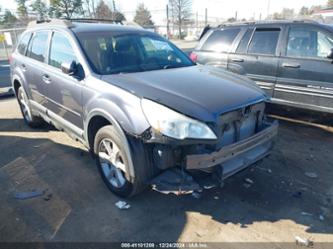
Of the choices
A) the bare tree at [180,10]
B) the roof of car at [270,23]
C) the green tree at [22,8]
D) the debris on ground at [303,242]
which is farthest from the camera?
the bare tree at [180,10]

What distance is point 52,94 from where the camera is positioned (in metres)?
4.26

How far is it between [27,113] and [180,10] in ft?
157

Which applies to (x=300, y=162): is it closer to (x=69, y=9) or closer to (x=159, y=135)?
(x=159, y=135)

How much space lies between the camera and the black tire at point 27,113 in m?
5.44

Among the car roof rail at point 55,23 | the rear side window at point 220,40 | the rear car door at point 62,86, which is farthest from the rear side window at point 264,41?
the rear car door at point 62,86

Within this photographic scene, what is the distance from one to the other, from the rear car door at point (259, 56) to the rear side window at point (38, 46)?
139 inches

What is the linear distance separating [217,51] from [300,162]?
3.08 m

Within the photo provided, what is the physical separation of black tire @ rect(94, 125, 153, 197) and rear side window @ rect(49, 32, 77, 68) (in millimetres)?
1104

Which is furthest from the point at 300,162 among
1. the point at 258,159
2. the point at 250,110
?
the point at 250,110

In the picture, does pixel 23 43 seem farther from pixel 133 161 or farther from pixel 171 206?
pixel 171 206

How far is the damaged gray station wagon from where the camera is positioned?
2.69m

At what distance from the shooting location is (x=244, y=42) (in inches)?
235

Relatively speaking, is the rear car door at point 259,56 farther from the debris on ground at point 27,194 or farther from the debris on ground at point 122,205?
the debris on ground at point 27,194

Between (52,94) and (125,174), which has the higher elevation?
(52,94)
